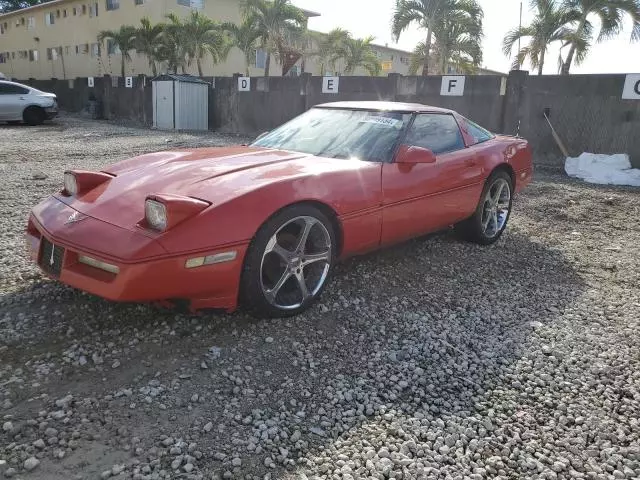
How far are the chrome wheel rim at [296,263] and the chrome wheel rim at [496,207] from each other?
2.11 metres

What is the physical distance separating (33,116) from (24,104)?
0.51 metres

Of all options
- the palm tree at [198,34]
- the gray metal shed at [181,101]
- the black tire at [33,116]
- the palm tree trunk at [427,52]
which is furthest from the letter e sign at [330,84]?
the palm tree at [198,34]

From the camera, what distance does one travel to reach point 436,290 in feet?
12.0

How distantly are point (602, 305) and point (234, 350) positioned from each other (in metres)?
2.58

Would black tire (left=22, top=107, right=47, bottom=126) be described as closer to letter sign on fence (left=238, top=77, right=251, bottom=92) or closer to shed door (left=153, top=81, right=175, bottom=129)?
shed door (left=153, top=81, right=175, bottom=129)

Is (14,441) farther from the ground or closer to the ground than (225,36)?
closer to the ground

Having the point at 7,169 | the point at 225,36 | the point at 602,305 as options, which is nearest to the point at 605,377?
the point at 602,305

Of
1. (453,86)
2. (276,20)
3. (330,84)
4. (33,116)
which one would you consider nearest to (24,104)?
(33,116)

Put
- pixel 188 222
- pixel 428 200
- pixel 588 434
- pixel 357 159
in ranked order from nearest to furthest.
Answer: pixel 588 434, pixel 188 222, pixel 357 159, pixel 428 200

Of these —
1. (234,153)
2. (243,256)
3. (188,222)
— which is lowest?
(243,256)

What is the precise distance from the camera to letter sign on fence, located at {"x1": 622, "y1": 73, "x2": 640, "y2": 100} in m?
9.41

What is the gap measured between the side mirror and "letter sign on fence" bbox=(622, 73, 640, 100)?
8094 mm

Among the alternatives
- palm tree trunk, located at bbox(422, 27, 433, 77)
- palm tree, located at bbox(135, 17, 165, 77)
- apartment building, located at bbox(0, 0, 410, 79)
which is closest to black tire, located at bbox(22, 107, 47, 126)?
palm tree, located at bbox(135, 17, 165, 77)

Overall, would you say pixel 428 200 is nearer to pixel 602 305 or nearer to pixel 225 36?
pixel 602 305
